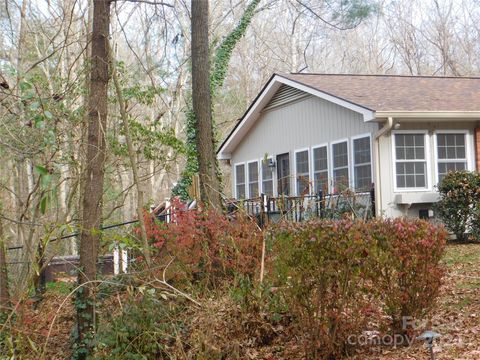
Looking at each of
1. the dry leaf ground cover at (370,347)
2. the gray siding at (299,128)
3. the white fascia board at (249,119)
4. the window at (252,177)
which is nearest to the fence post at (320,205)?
the gray siding at (299,128)

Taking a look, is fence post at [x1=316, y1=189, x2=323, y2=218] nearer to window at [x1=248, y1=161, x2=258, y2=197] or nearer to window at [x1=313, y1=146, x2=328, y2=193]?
window at [x1=313, y1=146, x2=328, y2=193]

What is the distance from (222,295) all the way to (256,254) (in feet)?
1.97

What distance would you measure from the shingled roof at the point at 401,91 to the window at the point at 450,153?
2.20 ft

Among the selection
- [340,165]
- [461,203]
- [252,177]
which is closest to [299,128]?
[340,165]

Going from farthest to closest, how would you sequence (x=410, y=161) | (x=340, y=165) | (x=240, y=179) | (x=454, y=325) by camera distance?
(x=240, y=179), (x=340, y=165), (x=410, y=161), (x=454, y=325)

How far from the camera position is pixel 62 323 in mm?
8242

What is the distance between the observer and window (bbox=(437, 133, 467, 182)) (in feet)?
43.0

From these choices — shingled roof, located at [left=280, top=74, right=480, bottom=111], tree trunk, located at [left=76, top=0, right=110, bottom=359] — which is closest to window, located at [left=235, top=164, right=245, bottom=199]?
shingled roof, located at [left=280, top=74, right=480, bottom=111]

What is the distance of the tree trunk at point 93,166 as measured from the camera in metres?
6.73

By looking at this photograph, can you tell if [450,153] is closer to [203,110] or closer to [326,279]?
[203,110]

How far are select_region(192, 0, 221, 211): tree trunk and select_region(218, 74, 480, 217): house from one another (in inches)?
89.6

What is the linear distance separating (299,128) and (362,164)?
2.64 m

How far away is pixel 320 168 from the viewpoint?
1479 cm

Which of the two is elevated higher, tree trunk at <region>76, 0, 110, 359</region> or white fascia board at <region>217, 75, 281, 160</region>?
white fascia board at <region>217, 75, 281, 160</region>
